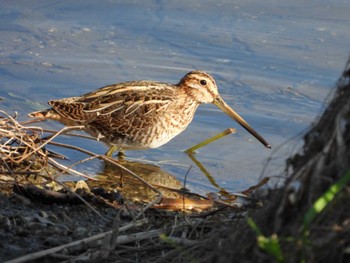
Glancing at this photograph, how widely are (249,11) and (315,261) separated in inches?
311

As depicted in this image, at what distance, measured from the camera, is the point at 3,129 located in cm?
620

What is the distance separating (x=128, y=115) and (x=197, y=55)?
224cm

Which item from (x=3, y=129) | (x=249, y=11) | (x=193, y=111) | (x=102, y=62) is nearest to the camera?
(x=3, y=129)

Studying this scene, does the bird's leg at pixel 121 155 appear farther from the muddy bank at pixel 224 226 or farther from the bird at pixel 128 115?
the muddy bank at pixel 224 226

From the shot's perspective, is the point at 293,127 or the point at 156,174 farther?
the point at 293,127

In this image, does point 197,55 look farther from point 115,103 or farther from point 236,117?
point 115,103

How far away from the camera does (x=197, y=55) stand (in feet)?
33.1

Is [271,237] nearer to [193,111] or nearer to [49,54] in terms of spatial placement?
[193,111]

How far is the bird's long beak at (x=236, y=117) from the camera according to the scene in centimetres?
805

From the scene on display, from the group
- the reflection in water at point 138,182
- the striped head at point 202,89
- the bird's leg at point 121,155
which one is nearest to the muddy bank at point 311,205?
the reflection in water at point 138,182

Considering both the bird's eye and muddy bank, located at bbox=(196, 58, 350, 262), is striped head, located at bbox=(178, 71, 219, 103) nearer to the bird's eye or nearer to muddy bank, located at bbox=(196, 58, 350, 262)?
the bird's eye

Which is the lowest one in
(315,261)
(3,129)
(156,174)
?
(156,174)

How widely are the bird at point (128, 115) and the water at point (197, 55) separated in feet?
0.73

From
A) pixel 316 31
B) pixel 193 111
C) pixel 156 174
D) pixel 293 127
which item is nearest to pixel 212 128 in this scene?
pixel 193 111
